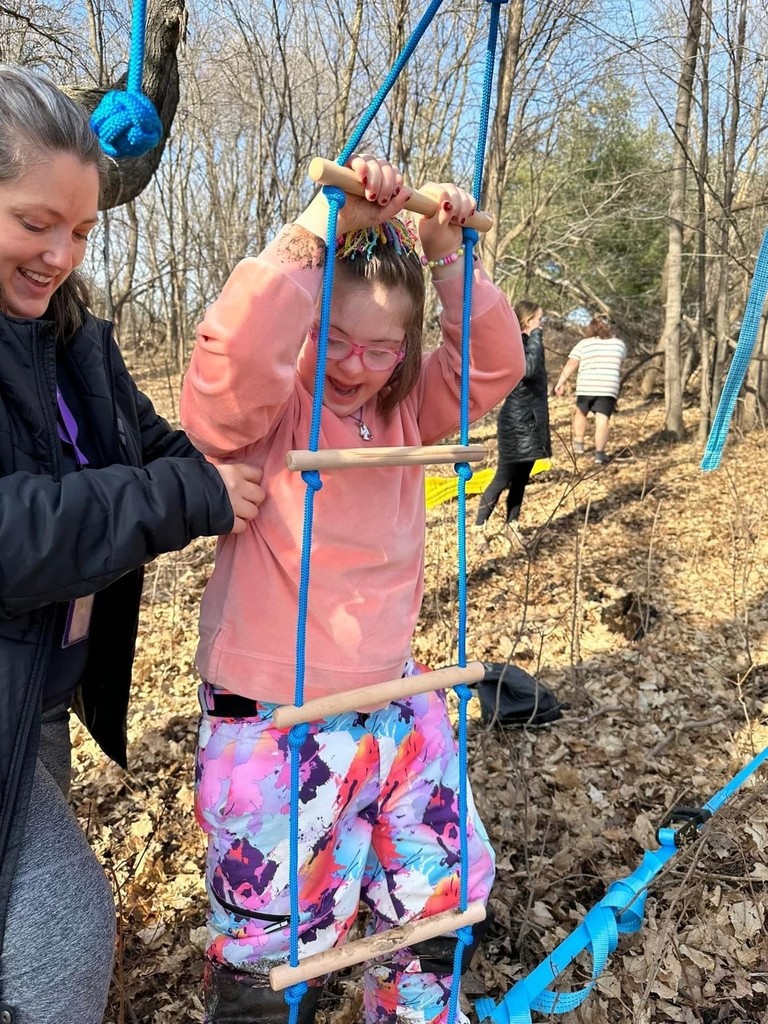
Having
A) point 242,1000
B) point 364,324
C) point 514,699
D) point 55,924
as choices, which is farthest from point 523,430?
point 55,924

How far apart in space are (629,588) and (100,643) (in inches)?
173

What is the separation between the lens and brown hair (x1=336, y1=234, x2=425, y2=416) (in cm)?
142

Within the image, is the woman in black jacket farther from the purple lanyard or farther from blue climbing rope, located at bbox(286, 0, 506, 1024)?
blue climbing rope, located at bbox(286, 0, 506, 1024)

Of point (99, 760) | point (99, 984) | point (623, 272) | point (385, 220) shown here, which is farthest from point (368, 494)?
point (623, 272)

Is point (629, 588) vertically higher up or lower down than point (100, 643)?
lower down

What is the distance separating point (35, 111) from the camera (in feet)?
3.50

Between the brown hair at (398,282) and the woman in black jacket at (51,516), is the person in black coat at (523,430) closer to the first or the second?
the brown hair at (398,282)

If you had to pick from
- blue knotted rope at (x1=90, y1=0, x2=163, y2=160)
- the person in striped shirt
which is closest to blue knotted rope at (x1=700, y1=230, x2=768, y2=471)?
blue knotted rope at (x1=90, y1=0, x2=163, y2=160)

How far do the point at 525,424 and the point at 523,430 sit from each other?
0.05 m

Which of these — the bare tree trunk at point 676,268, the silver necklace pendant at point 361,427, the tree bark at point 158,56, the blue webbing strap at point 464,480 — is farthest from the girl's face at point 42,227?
the bare tree trunk at point 676,268

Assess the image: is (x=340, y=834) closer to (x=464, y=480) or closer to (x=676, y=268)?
(x=464, y=480)

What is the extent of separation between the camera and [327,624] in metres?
1.48

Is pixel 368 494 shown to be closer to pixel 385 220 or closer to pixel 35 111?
pixel 385 220

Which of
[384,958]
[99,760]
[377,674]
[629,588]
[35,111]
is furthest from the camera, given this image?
[629,588]
